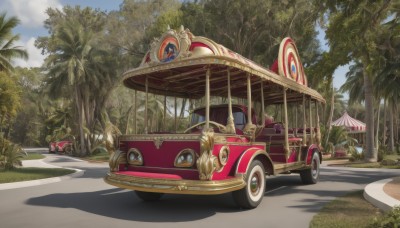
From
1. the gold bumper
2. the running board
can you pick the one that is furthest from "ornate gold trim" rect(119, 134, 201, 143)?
the running board

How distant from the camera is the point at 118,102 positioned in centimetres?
4119

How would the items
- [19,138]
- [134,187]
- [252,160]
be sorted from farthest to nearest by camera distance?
[19,138] < [252,160] < [134,187]

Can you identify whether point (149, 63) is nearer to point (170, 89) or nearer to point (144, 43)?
point (170, 89)

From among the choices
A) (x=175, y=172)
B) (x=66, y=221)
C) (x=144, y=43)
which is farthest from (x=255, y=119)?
(x=144, y=43)

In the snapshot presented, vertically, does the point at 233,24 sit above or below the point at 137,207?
above

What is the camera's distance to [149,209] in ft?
22.1

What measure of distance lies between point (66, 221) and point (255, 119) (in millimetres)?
4843

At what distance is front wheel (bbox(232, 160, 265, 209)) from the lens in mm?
6427

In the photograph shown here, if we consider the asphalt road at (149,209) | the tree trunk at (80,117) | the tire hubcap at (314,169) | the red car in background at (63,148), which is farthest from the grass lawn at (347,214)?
the red car in background at (63,148)

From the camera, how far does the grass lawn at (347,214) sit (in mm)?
5291

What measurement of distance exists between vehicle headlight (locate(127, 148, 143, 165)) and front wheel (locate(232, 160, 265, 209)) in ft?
6.51

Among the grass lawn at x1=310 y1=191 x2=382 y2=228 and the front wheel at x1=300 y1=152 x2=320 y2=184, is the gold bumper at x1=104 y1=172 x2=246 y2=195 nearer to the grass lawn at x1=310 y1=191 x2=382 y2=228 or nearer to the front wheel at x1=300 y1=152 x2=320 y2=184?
the grass lawn at x1=310 y1=191 x2=382 y2=228

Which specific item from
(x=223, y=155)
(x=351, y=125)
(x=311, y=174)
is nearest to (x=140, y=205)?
(x=223, y=155)

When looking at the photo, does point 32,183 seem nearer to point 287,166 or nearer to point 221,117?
point 221,117
